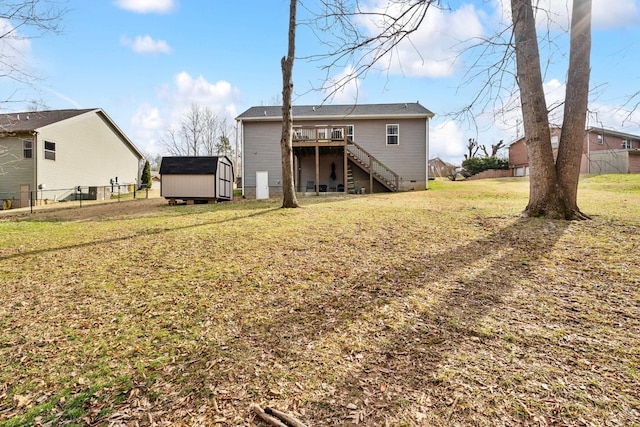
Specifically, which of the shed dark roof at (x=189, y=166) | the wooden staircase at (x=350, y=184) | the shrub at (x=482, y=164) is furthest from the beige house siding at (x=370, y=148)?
the shrub at (x=482, y=164)

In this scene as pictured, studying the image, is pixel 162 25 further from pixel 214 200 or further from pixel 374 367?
pixel 374 367

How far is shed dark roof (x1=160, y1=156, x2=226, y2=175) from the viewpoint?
14258mm

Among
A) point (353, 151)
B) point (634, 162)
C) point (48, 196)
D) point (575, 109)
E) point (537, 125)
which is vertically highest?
point (353, 151)

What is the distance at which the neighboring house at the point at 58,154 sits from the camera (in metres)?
18.2

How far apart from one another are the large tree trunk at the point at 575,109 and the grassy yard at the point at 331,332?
1388mm

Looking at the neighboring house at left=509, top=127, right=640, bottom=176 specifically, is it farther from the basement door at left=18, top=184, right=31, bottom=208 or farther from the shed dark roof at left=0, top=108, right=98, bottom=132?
the basement door at left=18, top=184, right=31, bottom=208

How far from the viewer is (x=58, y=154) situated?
19.7 meters

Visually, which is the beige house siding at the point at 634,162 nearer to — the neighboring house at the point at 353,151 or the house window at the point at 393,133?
the neighboring house at the point at 353,151

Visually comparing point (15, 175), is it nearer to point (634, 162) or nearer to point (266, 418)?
point (266, 418)

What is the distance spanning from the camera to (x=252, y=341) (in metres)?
2.93

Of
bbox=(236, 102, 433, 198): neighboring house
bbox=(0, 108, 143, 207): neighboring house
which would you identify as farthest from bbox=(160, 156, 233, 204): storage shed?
bbox=(0, 108, 143, 207): neighboring house

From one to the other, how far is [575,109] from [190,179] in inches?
541

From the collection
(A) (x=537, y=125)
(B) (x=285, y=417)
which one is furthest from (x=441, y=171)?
(B) (x=285, y=417)

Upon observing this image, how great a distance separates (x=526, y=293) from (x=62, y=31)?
11.4 meters
